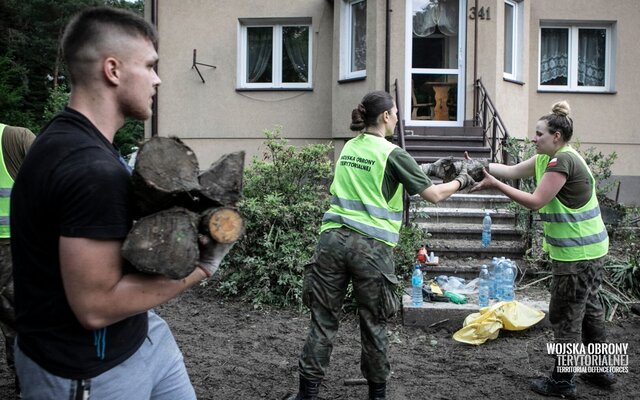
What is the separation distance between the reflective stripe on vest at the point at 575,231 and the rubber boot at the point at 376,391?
5.21 ft

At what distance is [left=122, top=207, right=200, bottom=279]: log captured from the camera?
5.69 ft

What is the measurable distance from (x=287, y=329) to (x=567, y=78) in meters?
9.77

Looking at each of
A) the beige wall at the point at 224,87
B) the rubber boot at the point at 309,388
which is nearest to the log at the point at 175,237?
the rubber boot at the point at 309,388

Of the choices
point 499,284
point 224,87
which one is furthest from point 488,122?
point 499,284

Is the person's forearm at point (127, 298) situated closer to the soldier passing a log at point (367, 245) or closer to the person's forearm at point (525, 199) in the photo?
the soldier passing a log at point (367, 245)

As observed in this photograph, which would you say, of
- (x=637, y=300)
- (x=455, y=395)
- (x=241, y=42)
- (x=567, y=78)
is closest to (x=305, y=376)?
(x=455, y=395)

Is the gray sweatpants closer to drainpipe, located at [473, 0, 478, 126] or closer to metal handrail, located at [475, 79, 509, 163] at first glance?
metal handrail, located at [475, 79, 509, 163]

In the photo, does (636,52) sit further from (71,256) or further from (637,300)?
(71,256)

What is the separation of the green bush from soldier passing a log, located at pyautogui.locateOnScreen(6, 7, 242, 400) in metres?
4.90

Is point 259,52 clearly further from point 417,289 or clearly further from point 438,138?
point 417,289

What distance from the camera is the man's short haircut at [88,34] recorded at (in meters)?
1.85

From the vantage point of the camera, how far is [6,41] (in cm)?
2662

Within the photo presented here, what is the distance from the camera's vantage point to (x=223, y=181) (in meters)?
1.99

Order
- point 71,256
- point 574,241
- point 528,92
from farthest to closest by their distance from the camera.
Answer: point 528,92 < point 574,241 < point 71,256
